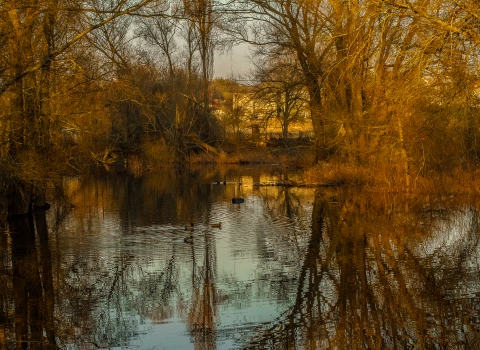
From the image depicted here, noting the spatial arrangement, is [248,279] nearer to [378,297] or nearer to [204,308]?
[204,308]

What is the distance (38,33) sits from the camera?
16.5 meters

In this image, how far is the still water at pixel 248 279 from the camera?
6422 millimetres

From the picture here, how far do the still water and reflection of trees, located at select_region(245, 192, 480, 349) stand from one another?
20 mm

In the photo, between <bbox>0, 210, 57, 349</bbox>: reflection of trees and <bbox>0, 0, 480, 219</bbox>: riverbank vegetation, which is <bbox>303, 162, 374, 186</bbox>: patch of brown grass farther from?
<bbox>0, 210, 57, 349</bbox>: reflection of trees

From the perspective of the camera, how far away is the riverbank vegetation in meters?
11.8

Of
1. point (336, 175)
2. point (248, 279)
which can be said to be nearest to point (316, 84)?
point (336, 175)

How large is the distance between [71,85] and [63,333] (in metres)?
12.0

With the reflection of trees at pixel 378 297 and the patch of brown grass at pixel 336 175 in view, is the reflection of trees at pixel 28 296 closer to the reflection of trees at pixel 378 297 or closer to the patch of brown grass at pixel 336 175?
the reflection of trees at pixel 378 297

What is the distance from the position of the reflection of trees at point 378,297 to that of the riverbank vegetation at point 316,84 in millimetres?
3018

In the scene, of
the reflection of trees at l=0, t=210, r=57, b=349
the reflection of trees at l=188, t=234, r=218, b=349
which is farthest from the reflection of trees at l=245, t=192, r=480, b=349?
the reflection of trees at l=0, t=210, r=57, b=349

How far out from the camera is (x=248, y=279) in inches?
360

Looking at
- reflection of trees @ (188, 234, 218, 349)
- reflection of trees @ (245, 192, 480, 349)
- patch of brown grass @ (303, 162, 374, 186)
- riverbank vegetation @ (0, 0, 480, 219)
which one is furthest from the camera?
patch of brown grass @ (303, 162, 374, 186)

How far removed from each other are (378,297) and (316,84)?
61.4 feet

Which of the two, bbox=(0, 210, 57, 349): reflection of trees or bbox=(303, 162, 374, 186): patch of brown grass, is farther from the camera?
bbox=(303, 162, 374, 186): patch of brown grass
